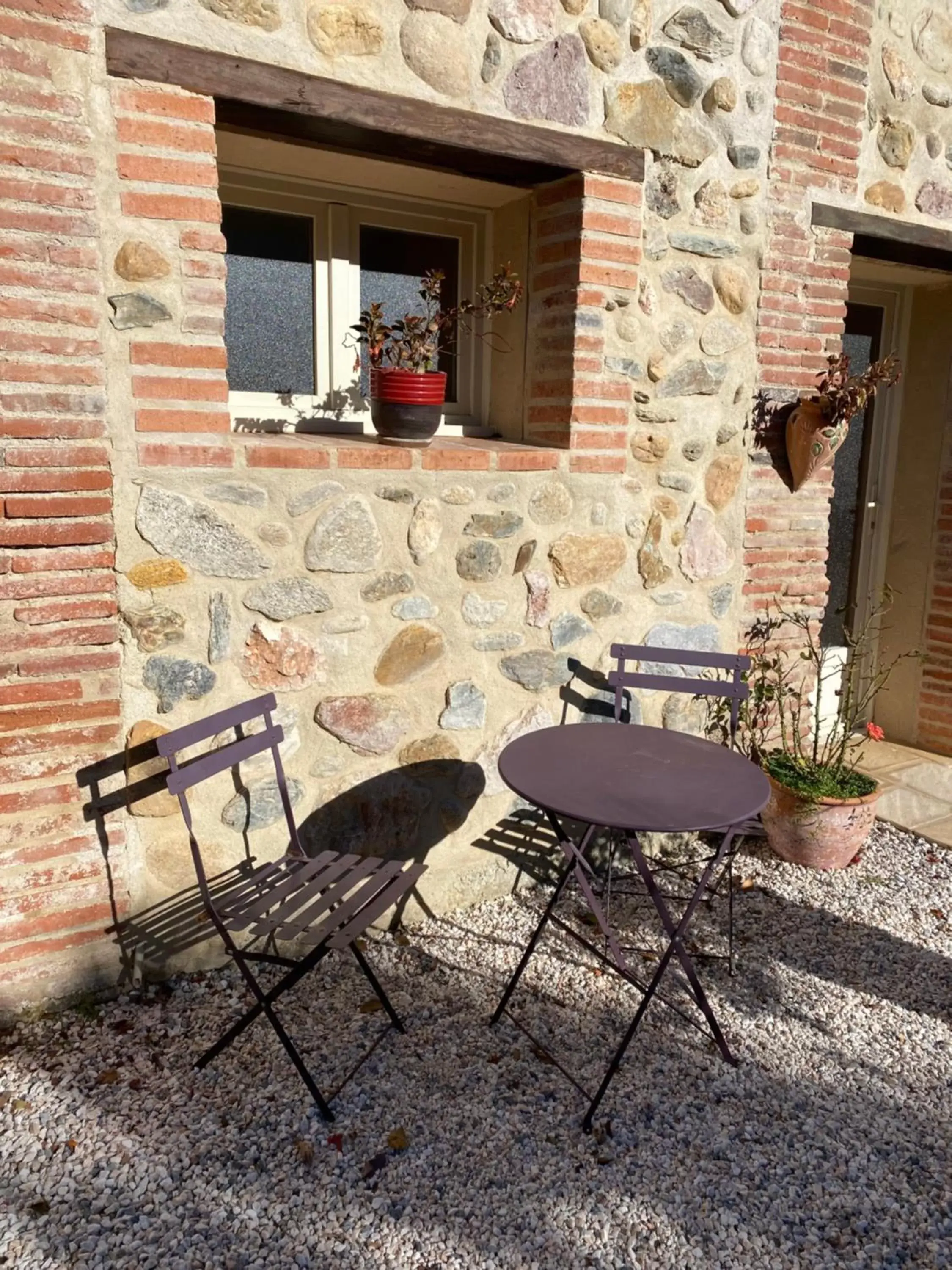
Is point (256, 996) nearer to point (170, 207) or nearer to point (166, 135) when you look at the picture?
point (170, 207)

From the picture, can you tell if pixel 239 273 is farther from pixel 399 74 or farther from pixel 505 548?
pixel 505 548

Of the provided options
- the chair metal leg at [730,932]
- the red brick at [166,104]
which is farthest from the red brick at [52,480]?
the chair metal leg at [730,932]

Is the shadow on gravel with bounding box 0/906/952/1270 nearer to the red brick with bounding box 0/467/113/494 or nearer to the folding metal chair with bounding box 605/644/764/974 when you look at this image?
the folding metal chair with bounding box 605/644/764/974

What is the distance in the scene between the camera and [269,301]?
3068mm

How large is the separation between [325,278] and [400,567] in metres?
1.08

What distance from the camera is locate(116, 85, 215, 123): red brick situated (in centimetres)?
228

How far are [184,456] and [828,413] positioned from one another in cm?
242

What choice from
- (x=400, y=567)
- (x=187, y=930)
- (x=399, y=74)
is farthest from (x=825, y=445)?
(x=187, y=930)

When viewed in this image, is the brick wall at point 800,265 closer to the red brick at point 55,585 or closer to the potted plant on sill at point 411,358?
the potted plant on sill at point 411,358

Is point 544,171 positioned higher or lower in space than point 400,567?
higher

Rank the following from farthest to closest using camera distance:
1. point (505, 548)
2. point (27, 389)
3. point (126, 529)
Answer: point (505, 548), point (126, 529), point (27, 389)

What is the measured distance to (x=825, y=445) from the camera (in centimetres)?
356

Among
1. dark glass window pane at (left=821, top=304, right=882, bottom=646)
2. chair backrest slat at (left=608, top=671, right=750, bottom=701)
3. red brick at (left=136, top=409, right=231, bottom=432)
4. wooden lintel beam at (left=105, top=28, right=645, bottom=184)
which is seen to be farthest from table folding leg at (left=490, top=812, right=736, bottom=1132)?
dark glass window pane at (left=821, top=304, right=882, bottom=646)

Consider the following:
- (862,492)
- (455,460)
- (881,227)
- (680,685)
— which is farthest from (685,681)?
(862,492)
